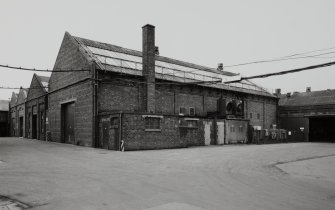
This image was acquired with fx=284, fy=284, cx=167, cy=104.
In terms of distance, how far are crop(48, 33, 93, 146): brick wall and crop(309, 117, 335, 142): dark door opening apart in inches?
1378

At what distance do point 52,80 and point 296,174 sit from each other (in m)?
27.3

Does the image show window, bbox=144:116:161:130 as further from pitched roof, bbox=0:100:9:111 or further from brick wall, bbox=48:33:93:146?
pitched roof, bbox=0:100:9:111

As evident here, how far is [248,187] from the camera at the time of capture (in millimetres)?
7930

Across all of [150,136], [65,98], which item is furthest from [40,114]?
[150,136]

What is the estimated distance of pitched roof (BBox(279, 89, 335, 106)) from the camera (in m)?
40.8

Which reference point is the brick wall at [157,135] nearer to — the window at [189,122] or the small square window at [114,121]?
the window at [189,122]

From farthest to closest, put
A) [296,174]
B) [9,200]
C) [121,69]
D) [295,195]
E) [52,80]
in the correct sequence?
[52,80]
[121,69]
[296,174]
[295,195]
[9,200]

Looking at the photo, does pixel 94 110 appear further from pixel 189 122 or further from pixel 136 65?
pixel 189 122

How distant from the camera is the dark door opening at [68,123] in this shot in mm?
25794

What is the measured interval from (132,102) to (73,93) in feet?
18.5

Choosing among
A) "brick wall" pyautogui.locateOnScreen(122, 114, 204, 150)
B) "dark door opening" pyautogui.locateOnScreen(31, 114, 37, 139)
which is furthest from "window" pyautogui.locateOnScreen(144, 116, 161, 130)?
"dark door opening" pyautogui.locateOnScreen(31, 114, 37, 139)

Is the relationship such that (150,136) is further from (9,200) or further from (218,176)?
(9,200)

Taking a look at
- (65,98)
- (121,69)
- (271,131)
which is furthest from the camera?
(271,131)

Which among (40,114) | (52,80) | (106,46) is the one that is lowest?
(40,114)
